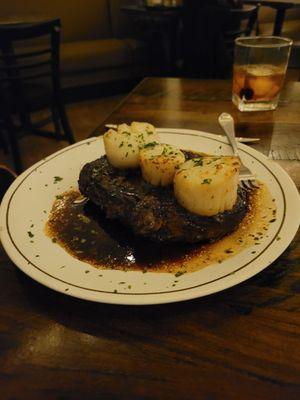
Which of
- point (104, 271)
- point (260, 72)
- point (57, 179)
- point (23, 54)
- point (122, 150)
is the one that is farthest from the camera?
point (23, 54)

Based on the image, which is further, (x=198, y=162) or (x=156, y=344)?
(x=198, y=162)

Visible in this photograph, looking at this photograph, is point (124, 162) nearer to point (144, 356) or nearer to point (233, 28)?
point (144, 356)

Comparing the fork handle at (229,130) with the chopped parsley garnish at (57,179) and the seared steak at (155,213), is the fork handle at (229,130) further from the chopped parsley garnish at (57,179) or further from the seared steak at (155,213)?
the chopped parsley garnish at (57,179)

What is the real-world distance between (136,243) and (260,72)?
0.95m

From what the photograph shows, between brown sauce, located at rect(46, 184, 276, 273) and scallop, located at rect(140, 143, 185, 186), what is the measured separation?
14 cm

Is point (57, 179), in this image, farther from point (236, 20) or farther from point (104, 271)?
point (236, 20)

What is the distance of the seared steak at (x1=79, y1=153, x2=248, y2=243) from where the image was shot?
2.49ft

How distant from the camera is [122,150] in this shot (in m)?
0.90

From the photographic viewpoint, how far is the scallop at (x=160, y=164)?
81 centimetres

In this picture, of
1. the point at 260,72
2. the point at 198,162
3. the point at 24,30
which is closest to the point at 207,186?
the point at 198,162

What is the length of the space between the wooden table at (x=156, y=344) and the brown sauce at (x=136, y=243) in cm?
8

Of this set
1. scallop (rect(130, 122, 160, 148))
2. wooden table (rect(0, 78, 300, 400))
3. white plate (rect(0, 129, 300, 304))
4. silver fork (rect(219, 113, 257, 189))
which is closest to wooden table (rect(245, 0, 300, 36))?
silver fork (rect(219, 113, 257, 189))

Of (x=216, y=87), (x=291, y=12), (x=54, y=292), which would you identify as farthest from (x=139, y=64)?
(x=54, y=292)

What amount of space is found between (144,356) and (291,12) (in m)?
5.35
